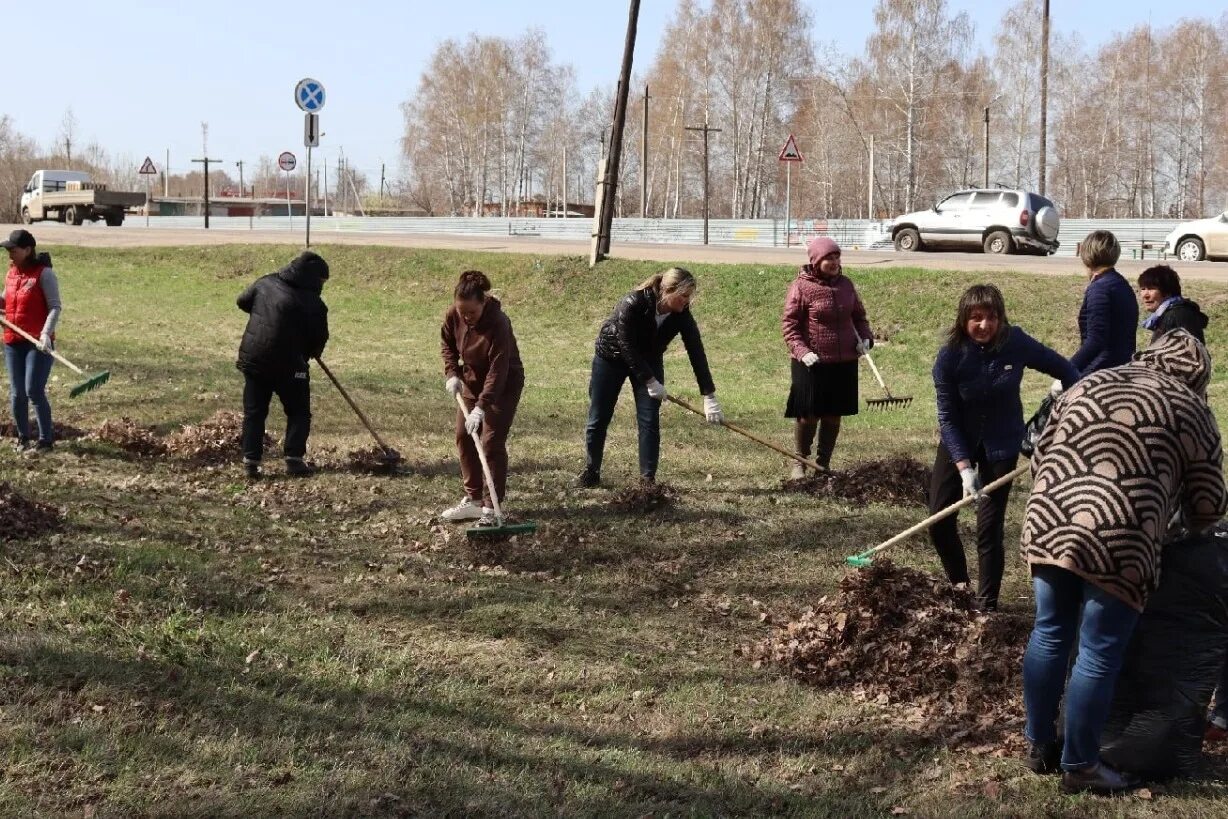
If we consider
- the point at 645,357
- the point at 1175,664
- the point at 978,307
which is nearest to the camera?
the point at 1175,664

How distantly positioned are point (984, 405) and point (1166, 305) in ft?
4.84

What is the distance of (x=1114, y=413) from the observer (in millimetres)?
4039

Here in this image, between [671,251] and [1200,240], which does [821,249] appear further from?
[1200,240]

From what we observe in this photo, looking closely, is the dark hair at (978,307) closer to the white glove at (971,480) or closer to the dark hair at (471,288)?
the white glove at (971,480)

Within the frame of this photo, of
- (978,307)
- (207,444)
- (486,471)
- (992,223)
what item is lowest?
(207,444)

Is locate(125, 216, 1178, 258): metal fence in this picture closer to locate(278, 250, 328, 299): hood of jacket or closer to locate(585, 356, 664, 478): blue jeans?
locate(585, 356, 664, 478): blue jeans

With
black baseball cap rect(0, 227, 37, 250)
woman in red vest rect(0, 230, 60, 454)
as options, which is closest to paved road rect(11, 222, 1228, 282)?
woman in red vest rect(0, 230, 60, 454)

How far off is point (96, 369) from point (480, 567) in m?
8.51

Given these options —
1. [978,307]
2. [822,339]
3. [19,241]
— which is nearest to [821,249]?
[822,339]

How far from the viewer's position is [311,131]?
21.5 meters

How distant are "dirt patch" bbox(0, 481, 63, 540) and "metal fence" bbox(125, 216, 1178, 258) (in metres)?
25.2

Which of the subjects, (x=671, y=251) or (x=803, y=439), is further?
(x=671, y=251)

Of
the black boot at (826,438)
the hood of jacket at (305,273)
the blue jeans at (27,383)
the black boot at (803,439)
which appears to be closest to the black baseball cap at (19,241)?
the blue jeans at (27,383)

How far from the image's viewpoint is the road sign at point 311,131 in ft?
70.2
